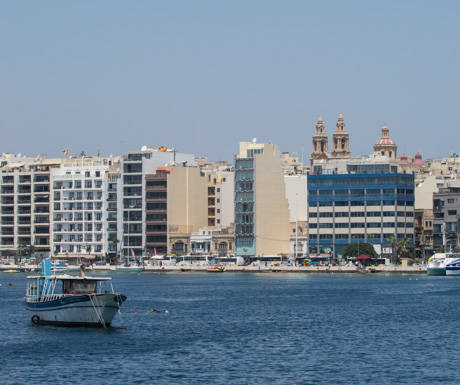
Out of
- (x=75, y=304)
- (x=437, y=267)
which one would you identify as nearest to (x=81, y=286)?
(x=75, y=304)

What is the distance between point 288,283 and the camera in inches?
6590

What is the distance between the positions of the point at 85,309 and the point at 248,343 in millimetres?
13664

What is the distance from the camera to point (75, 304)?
83500 millimetres

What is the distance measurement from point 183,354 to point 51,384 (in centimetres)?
1296

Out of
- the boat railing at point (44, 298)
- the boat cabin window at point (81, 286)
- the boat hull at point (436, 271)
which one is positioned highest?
the boat hull at point (436, 271)

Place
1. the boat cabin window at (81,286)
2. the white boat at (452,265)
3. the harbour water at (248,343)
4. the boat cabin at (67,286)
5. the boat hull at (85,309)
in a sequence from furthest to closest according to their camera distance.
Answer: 1. the white boat at (452,265)
2. the boat cabin window at (81,286)
3. the boat cabin at (67,286)
4. the boat hull at (85,309)
5. the harbour water at (248,343)

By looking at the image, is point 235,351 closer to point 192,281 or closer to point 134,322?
point 134,322

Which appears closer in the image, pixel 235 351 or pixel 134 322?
pixel 235 351

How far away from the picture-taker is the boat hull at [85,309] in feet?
272

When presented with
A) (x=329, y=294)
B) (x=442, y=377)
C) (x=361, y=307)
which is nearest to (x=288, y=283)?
(x=329, y=294)

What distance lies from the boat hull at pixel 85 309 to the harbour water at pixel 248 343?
908 millimetres

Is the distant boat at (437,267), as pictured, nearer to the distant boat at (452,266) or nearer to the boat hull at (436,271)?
the boat hull at (436,271)

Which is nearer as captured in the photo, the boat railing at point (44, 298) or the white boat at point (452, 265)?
the boat railing at point (44, 298)

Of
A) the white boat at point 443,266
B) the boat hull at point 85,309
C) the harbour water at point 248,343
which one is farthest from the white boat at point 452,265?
the boat hull at point 85,309
